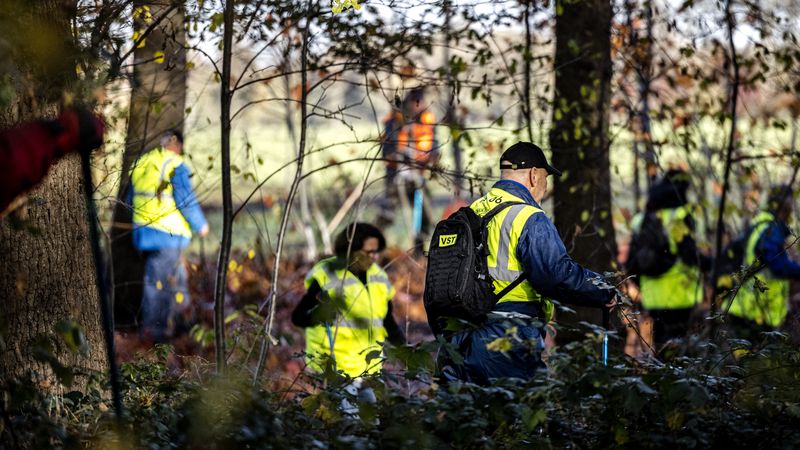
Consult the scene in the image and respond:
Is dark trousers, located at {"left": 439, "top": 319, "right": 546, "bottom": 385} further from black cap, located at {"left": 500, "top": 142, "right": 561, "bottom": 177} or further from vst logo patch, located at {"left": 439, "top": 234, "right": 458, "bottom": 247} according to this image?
black cap, located at {"left": 500, "top": 142, "right": 561, "bottom": 177}

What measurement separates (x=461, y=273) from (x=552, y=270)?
17.9 inches

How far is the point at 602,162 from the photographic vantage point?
29.3 feet

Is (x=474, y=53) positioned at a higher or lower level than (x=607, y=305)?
higher

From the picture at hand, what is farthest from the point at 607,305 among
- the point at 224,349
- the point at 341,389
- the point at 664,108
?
the point at 664,108

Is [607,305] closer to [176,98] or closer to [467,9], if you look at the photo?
[467,9]

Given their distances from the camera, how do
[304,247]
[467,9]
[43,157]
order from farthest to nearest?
[304,247], [467,9], [43,157]

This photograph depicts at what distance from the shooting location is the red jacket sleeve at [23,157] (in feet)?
10.8

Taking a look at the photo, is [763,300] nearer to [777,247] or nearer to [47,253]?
[777,247]

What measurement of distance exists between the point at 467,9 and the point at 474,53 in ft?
1.97

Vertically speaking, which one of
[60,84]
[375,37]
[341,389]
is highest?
[375,37]

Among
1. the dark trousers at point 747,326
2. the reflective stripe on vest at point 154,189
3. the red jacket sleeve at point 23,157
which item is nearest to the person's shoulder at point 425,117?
the reflective stripe on vest at point 154,189

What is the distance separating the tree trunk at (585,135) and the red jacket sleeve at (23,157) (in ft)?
19.1

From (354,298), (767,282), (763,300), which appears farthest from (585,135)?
(354,298)

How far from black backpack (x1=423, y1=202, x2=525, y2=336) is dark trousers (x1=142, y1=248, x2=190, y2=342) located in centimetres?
539
